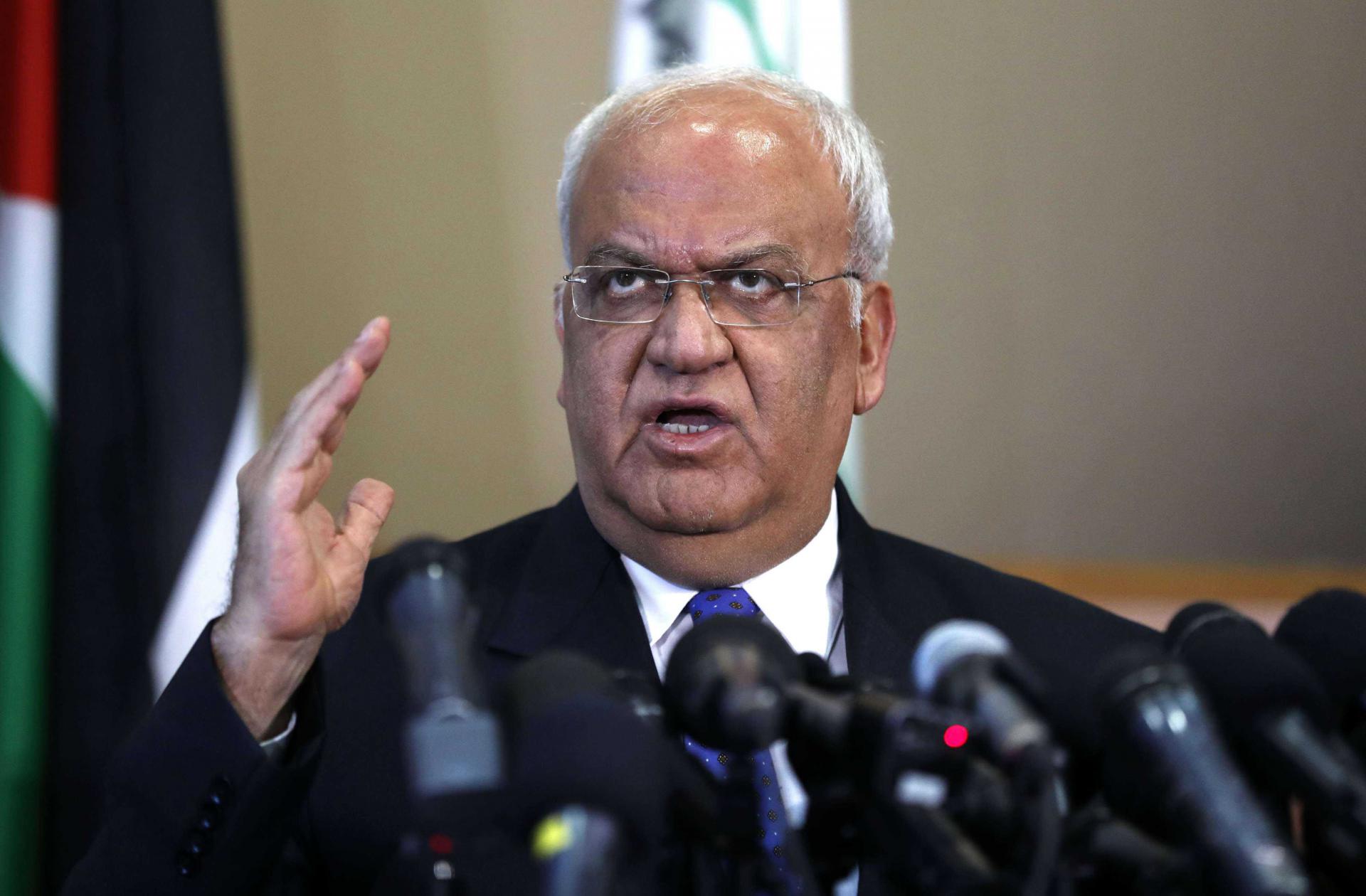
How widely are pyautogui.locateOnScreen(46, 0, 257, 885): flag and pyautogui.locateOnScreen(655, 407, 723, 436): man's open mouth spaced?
126 centimetres

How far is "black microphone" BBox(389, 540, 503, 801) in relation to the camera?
2.61 ft

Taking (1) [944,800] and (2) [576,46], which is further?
(2) [576,46]

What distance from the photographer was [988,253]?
3.87 meters

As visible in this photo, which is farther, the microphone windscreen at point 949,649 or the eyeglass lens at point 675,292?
the eyeglass lens at point 675,292

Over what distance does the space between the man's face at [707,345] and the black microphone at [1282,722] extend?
0.88m

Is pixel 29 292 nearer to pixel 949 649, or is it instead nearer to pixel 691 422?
pixel 691 422

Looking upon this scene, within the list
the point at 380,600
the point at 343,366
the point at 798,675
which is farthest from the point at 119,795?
the point at 798,675

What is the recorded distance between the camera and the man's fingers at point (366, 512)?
1484mm

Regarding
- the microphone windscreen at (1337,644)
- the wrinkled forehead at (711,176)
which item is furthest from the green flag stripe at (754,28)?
the microphone windscreen at (1337,644)

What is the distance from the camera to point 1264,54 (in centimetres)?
370

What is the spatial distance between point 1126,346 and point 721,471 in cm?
234

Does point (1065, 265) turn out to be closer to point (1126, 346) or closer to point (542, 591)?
point (1126, 346)

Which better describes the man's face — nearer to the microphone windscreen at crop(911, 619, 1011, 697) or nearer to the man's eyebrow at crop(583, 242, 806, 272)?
the man's eyebrow at crop(583, 242, 806, 272)

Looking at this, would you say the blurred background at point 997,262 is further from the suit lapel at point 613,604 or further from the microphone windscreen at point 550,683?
the microphone windscreen at point 550,683
